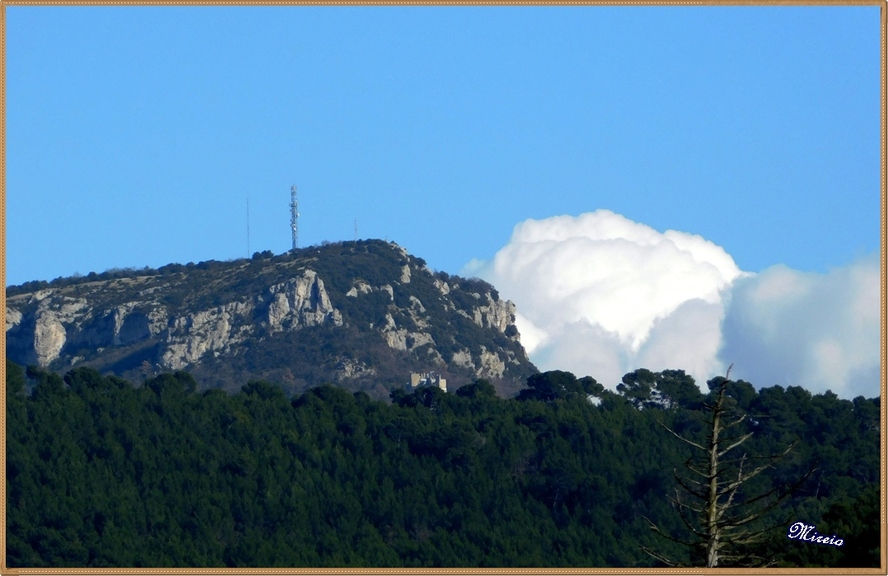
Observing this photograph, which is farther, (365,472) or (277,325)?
(277,325)

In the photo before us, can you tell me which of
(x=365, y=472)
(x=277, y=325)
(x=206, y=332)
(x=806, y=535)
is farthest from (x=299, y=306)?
(x=806, y=535)

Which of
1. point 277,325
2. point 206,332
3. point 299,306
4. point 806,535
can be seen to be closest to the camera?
point 806,535

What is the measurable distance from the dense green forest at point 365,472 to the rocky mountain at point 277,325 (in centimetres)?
2781

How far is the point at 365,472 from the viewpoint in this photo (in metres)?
59.5

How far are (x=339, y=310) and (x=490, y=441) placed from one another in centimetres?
3961

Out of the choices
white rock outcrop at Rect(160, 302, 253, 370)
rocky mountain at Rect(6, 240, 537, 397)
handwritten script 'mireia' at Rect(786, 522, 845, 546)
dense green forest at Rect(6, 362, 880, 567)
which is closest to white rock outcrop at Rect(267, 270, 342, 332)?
rocky mountain at Rect(6, 240, 537, 397)

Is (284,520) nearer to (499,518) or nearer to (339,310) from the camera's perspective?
(499,518)

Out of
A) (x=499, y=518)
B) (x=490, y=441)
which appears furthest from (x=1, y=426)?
(x=490, y=441)

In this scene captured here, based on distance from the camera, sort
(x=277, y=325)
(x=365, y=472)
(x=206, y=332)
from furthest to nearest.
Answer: (x=206, y=332)
(x=277, y=325)
(x=365, y=472)

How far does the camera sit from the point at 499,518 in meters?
55.8

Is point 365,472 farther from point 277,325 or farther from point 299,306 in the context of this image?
point 299,306

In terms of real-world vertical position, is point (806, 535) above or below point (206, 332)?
below

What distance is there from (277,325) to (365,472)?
39825 millimetres

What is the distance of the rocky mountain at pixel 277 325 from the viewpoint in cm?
9638
